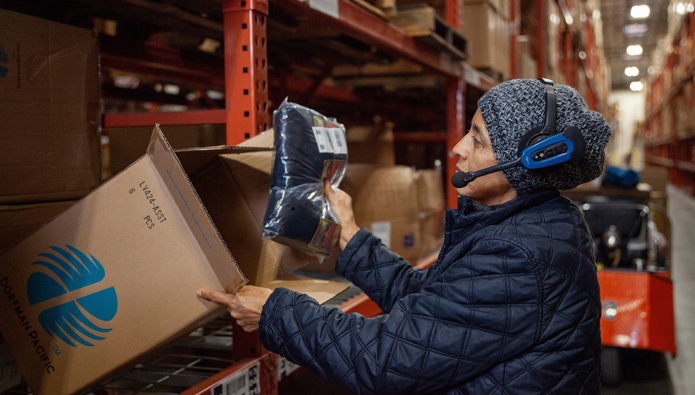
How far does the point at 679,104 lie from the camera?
1356cm

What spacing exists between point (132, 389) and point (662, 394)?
310cm

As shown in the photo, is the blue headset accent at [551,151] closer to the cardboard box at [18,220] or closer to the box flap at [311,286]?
the box flap at [311,286]

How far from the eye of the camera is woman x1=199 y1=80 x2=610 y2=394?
3.59 feet

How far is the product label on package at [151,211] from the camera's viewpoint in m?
1.18

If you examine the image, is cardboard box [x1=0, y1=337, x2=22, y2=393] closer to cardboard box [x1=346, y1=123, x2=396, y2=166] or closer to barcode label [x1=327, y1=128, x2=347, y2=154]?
barcode label [x1=327, y1=128, x2=347, y2=154]

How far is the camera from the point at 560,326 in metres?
1.12

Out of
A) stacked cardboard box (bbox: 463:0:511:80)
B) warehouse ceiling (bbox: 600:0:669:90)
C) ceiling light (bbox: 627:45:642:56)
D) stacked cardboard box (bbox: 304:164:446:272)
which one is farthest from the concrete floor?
ceiling light (bbox: 627:45:642:56)

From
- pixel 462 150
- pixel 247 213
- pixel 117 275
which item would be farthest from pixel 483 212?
pixel 117 275

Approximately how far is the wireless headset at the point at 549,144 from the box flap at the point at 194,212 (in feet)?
2.07

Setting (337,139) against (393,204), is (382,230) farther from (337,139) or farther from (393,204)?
(337,139)

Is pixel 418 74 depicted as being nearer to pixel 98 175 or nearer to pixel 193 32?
pixel 193 32

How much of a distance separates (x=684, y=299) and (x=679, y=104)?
10028 mm

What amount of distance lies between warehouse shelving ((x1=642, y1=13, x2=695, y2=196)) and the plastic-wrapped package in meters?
11.1

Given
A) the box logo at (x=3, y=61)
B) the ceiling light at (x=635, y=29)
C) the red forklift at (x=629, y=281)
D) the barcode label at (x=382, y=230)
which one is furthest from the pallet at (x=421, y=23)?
the ceiling light at (x=635, y=29)
